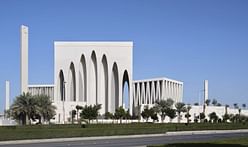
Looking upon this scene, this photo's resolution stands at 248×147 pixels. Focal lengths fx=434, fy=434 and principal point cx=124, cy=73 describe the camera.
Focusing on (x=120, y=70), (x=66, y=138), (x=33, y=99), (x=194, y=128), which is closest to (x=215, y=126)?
(x=194, y=128)

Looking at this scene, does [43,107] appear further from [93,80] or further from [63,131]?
[93,80]

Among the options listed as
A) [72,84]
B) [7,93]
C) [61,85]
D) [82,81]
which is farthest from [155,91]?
[7,93]

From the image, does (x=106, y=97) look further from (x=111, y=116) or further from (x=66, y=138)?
(x=66, y=138)

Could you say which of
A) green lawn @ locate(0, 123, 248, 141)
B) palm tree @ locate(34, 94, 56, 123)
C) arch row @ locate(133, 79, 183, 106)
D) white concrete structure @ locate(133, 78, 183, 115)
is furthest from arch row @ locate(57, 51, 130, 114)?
green lawn @ locate(0, 123, 248, 141)

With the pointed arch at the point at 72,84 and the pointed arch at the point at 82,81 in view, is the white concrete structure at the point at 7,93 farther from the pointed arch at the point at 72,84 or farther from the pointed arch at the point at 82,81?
the pointed arch at the point at 82,81

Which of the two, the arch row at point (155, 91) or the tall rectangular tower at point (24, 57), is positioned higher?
the tall rectangular tower at point (24, 57)

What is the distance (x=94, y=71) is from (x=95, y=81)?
2.45 m

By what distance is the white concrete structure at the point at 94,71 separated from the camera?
10144cm

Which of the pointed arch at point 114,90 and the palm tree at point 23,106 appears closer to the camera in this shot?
the palm tree at point 23,106

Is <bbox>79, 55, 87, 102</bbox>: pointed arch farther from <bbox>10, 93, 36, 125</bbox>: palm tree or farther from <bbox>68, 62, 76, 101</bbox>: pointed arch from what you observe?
<bbox>10, 93, 36, 125</bbox>: palm tree

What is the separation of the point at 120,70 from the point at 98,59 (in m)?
5.81

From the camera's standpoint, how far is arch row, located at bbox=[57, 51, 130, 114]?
102750mm

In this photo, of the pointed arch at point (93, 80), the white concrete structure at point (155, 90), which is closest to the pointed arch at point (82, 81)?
the pointed arch at point (93, 80)

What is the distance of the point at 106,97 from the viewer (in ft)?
348
